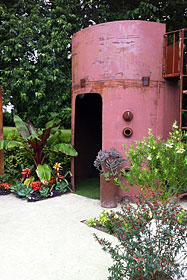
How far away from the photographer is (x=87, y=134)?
7.94 metres

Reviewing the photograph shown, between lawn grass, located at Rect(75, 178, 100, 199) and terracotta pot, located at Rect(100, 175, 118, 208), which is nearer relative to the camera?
terracotta pot, located at Rect(100, 175, 118, 208)

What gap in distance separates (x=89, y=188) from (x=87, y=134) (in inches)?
70.9

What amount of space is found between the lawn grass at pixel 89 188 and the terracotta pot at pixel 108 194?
74cm

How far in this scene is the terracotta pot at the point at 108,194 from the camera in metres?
5.29

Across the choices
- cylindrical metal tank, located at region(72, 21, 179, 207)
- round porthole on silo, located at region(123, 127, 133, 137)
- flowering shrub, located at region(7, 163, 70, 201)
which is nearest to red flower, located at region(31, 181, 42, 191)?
flowering shrub, located at region(7, 163, 70, 201)

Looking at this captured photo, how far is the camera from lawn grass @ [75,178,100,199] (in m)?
6.27

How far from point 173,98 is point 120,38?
1.78 m

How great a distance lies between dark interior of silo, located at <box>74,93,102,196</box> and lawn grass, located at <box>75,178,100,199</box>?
0.26 m

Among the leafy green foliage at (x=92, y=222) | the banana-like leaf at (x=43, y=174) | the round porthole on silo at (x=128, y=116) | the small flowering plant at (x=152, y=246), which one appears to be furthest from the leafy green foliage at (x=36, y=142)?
the small flowering plant at (x=152, y=246)

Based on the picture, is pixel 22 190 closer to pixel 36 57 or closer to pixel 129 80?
pixel 129 80

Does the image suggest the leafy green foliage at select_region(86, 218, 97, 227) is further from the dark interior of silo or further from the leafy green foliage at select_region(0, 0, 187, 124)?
the leafy green foliage at select_region(0, 0, 187, 124)

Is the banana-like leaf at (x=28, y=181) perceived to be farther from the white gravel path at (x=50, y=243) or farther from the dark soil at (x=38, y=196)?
the white gravel path at (x=50, y=243)

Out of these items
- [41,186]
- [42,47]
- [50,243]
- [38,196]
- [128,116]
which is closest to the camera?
[50,243]

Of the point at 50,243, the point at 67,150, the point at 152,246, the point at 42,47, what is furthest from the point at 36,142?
the point at 152,246
